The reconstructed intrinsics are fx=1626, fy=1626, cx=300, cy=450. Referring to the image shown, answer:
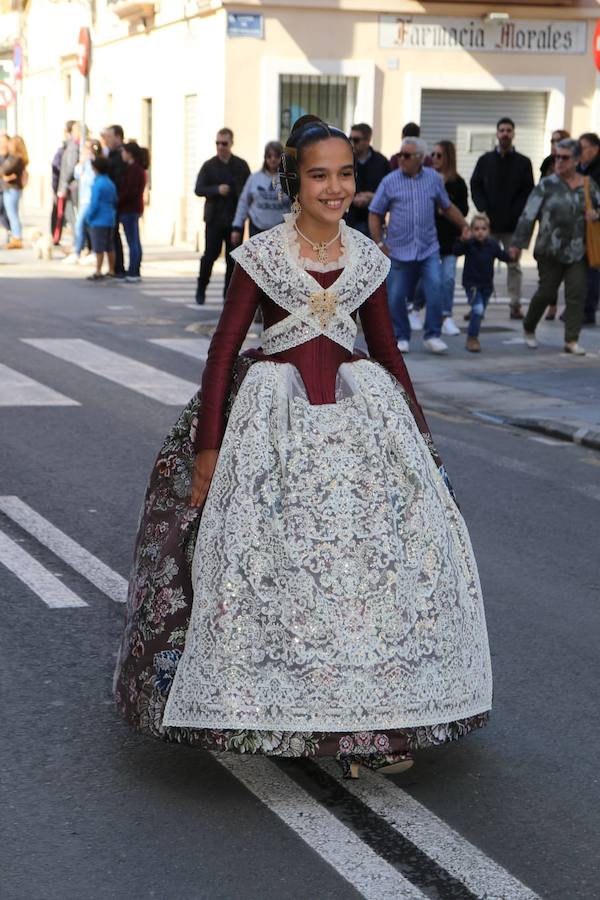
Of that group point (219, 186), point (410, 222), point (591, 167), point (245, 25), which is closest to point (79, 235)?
point (245, 25)

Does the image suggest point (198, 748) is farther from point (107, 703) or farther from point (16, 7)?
point (16, 7)

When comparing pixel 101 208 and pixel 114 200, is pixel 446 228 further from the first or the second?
pixel 114 200

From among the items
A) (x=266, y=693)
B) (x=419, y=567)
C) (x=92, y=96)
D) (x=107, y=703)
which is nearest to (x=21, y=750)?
(x=107, y=703)

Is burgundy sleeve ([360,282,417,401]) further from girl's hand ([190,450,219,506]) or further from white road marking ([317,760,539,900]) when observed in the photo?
white road marking ([317,760,539,900])

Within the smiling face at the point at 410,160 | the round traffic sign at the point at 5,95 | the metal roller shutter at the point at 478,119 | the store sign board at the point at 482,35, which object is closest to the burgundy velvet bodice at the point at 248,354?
Answer: the smiling face at the point at 410,160

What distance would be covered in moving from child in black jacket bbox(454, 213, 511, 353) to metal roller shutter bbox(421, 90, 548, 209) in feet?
41.4

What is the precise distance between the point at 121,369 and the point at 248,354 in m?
8.36

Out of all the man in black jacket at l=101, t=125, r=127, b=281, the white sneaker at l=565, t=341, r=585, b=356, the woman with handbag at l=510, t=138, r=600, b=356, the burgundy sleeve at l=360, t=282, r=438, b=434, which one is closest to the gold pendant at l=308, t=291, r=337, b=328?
the burgundy sleeve at l=360, t=282, r=438, b=434

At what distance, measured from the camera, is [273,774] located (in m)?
4.38

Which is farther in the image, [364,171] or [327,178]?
[364,171]

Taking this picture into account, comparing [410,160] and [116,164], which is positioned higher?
[410,160]

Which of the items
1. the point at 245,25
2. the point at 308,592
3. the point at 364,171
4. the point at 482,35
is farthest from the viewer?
the point at 482,35

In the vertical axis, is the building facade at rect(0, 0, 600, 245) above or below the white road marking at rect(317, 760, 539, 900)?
above

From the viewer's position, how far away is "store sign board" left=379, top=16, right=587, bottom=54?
26125mm
